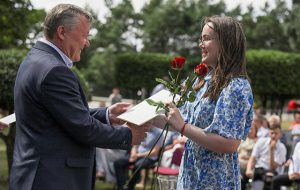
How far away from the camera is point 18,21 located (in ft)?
33.2

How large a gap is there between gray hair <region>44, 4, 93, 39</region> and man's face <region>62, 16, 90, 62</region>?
0.11 feet

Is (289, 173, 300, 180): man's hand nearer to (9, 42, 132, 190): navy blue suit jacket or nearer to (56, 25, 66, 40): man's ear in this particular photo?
(9, 42, 132, 190): navy blue suit jacket

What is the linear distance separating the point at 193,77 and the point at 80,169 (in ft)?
2.89

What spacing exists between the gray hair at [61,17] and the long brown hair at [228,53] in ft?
2.71

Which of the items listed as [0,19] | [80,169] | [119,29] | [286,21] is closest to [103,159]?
[0,19]

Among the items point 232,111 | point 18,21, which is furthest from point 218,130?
point 18,21

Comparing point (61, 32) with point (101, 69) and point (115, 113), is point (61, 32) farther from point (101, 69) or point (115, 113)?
point (101, 69)

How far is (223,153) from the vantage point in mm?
3041

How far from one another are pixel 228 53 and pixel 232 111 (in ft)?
1.18

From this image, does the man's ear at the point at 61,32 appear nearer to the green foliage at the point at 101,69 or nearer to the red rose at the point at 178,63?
the red rose at the point at 178,63

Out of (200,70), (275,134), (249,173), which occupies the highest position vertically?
(200,70)

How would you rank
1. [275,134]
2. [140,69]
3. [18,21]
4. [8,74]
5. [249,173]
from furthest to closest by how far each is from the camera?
[140,69] < [18,21] < [275,134] < [249,173] < [8,74]

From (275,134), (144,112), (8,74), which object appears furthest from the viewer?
(275,134)

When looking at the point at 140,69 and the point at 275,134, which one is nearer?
the point at 275,134
